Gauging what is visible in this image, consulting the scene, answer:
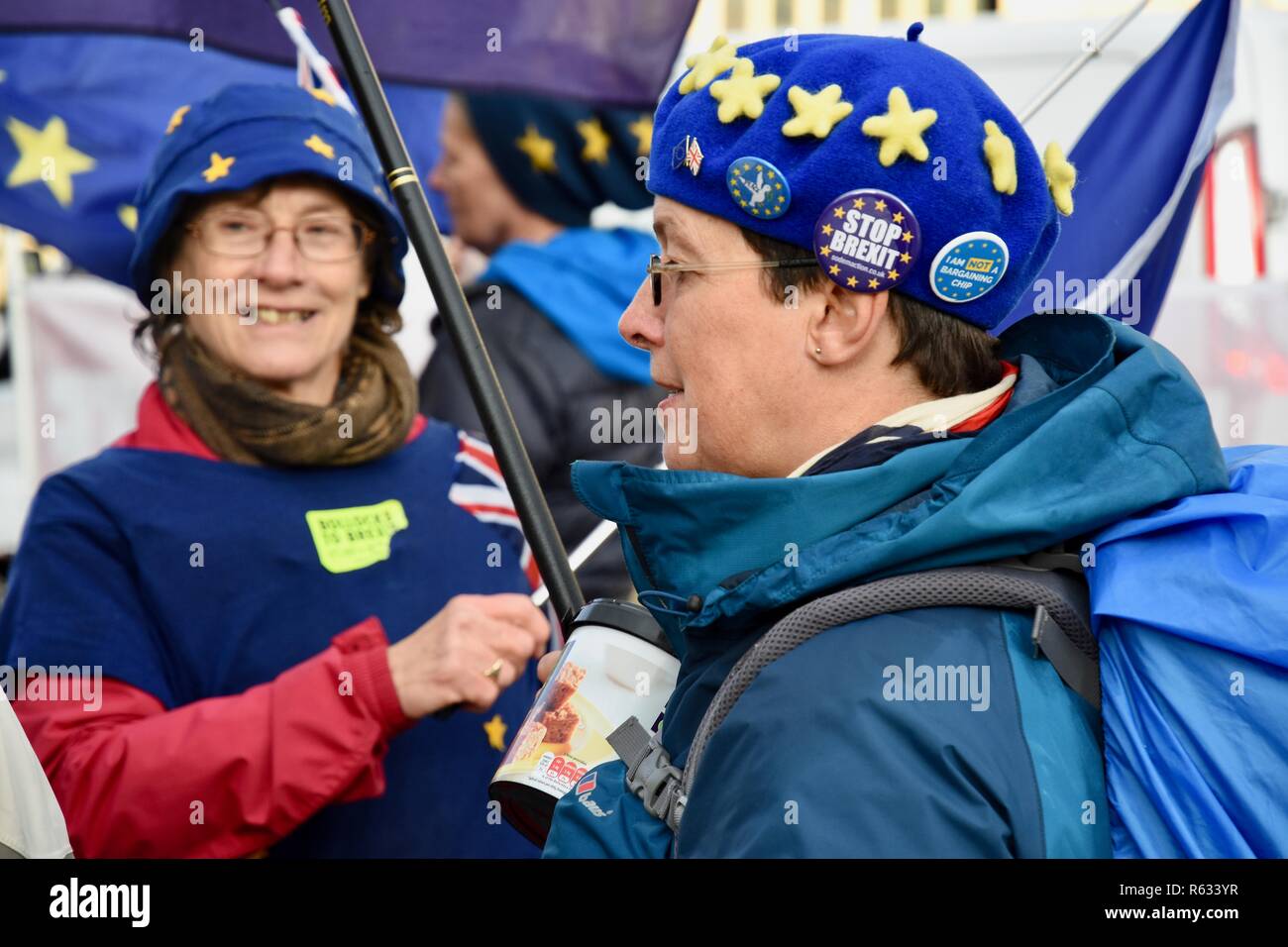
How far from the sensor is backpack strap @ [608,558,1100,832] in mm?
1641

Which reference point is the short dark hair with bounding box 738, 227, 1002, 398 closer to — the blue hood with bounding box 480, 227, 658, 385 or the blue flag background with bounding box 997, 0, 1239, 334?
the blue flag background with bounding box 997, 0, 1239, 334

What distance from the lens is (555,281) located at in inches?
211

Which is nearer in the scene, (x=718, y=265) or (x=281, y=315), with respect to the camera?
(x=718, y=265)

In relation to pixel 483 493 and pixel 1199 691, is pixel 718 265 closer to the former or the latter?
pixel 1199 691

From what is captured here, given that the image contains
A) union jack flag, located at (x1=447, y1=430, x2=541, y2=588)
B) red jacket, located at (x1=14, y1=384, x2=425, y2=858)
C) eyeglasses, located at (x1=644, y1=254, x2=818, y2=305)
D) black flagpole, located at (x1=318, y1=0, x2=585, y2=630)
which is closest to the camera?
eyeglasses, located at (x1=644, y1=254, x2=818, y2=305)

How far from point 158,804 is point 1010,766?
1.88 metres

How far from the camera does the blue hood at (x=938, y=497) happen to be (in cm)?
167

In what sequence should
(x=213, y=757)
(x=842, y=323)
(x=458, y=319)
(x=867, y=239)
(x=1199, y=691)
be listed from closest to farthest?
(x=1199, y=691) < (x=867, y=239) < (x=842, y=323) < (x=458, y=319) < (x=213, y=757)

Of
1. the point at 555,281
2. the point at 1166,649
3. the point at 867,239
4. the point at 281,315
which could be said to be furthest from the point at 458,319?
the point at 555,281

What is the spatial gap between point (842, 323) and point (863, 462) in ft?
0.72

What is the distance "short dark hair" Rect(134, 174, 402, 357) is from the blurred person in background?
4.08 feet

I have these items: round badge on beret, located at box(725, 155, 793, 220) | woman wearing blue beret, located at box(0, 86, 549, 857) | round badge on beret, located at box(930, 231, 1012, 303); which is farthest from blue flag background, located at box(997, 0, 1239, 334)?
round badge on beret, located at box(725, 155, 793, 220)

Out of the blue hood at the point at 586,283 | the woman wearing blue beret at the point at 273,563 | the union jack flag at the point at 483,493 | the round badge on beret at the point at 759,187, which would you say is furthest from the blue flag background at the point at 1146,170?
the round badge on beret at the point at 759,187
